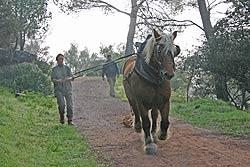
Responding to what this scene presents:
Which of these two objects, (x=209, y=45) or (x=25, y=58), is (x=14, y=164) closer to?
(x=209, y=45)

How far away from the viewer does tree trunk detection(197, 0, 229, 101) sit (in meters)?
19.5

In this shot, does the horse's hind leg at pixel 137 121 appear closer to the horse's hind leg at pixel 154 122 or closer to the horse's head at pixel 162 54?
the horse's hind leg at pixel 154 122

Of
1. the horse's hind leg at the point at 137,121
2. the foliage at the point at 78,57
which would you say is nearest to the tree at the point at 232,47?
the horse's hind leg at the point at 137,121

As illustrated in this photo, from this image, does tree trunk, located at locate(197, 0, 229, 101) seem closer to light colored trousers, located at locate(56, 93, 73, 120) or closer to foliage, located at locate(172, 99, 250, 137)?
foliage, located at locate(172, 99, 250, 137)

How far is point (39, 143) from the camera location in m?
10.8

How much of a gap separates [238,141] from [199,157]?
8.29ft

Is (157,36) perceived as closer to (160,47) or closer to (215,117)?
(160,47)

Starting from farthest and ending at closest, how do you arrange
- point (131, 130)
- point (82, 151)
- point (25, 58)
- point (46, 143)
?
point (25, 58) → point (131, 130) → point (46, 143) → point (82, 151)

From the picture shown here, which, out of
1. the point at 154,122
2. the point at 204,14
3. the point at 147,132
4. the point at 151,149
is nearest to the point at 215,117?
the point at 154,122

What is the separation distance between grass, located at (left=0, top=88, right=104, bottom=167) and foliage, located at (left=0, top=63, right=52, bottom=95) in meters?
6.82

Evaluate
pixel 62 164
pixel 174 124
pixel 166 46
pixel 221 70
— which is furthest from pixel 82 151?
pixel 221 70

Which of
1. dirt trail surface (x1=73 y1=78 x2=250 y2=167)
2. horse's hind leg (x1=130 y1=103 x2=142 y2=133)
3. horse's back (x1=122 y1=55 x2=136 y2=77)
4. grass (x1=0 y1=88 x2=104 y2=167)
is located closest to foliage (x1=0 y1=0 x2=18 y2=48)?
grass (x1=0 y1=88 x2=104 y2=167)

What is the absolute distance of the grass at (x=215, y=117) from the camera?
13409 mm

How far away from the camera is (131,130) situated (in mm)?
12594
